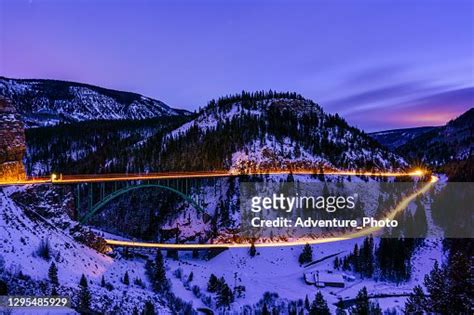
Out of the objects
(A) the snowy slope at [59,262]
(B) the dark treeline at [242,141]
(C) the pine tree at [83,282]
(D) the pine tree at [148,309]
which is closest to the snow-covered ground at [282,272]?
(A) the snowy slope at [59,262]

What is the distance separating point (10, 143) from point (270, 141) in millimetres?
86133

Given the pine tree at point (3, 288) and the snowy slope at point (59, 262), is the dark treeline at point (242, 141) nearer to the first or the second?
the snowy slope at point (59, 262)

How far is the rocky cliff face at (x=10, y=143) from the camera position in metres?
59.8

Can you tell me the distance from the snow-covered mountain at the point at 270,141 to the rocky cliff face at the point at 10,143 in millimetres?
62104

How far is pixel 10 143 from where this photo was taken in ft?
197

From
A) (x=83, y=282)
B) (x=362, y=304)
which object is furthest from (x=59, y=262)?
(x=362, y=304)

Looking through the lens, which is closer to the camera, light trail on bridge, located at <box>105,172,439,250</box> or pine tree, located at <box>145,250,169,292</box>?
pine tree, located at <box>145,250,169,292</box>

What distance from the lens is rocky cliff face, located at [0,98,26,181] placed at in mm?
59750

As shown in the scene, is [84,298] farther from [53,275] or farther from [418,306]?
[418,306]

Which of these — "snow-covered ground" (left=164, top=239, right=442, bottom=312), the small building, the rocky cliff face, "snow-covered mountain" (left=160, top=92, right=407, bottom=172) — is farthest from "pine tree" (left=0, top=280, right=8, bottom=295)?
"snow-covered mountain" (left=160, top=92, right=407, bottom=172)

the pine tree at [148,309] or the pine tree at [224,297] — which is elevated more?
the pine tree at [148,309]

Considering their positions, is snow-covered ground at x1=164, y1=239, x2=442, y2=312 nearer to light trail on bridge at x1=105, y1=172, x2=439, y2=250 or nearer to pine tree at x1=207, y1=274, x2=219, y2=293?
pine tree at x1=207, y1=274, x2=219, y2=293

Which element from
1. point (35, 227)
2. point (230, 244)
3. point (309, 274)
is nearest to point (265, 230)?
point (230, 244)

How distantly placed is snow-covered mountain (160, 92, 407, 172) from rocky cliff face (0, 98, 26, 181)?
62104 mm
